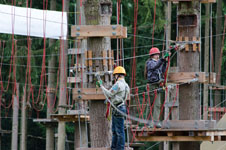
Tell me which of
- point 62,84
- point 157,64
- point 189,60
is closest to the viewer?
point 157,64

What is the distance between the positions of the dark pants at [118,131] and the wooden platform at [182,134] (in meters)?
1.82

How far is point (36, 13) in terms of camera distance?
19.2 metres

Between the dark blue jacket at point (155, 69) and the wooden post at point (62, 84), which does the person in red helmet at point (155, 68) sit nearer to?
the dark blue jacket at point (155, 69)

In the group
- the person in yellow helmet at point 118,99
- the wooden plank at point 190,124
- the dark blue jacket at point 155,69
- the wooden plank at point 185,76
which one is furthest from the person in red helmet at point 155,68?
the person in yellow helmet at point 118,99

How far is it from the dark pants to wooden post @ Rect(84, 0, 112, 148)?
236 mm

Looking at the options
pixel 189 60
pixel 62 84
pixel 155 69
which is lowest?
pixel 62 84

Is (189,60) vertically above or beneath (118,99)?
above

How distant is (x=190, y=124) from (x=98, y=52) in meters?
2.54

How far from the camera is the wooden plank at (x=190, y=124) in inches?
455

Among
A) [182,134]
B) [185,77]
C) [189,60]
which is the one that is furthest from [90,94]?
[189,60]

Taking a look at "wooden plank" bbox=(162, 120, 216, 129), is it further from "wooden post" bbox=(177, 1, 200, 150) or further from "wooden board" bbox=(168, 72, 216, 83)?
"wooden post" bbox=(177, 1, 200, 150)

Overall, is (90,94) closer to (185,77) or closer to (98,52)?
(98,52)

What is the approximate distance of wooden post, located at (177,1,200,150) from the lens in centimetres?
1273

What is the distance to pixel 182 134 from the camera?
11.8 metres
